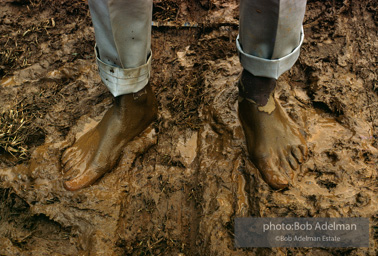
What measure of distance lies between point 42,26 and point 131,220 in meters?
1.87

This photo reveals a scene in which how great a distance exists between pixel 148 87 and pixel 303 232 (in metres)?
1.11

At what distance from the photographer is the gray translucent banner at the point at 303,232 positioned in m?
1.38

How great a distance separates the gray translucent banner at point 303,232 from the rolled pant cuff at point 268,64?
27.9 inches

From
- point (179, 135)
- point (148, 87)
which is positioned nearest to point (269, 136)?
point (179, 135)

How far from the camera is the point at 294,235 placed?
4.67ft

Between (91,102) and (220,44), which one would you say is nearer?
(91,102)

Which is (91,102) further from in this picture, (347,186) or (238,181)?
(347,186)

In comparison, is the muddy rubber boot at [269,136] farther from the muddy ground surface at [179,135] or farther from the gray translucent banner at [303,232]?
the gray translucent banner at [303,232]

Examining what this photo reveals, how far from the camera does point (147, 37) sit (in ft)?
4.78

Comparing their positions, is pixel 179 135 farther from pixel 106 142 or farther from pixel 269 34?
pixel 269 34

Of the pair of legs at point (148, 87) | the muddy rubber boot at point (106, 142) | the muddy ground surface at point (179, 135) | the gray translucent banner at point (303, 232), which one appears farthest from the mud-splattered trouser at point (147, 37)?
the gray translucent banner at point (303, 232)

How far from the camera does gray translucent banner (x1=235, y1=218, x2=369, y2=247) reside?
4.54 ft

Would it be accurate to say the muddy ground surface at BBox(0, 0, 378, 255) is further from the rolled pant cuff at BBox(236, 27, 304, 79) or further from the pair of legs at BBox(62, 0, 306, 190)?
the rolled pant cuff at BBox(236, 27, 304, 79)

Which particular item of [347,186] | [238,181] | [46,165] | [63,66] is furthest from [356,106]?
[63,66]
